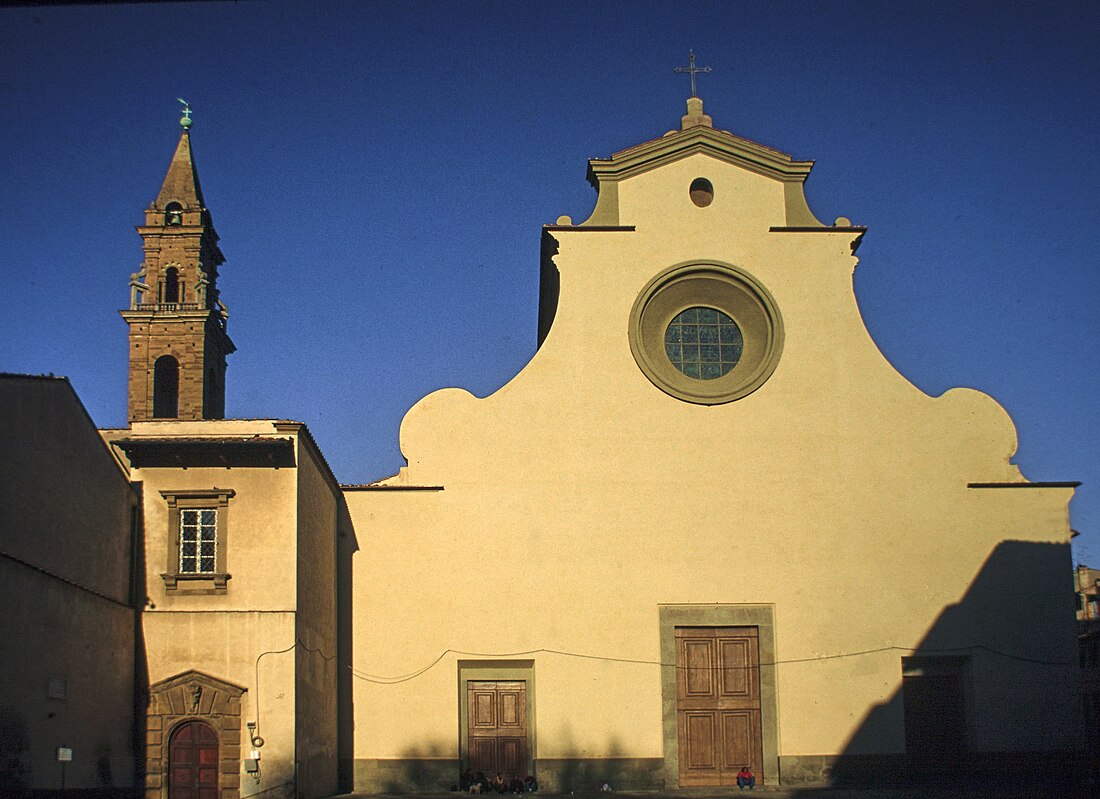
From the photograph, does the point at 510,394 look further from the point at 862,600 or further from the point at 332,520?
the point at 862,600

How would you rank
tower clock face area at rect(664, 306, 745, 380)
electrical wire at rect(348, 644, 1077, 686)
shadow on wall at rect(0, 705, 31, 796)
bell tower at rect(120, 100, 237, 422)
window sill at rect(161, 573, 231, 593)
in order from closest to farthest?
shadow on wall at rect(0, 705, 31, 796), window sill at rect(161, 573, 231, 593), electrical wire at rect(348, 644, 1077, 686), tower clock face area at rect(664, 306, 745, 380), bell tower at rect(120, 100, 237, 422)

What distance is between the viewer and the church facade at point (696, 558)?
23.2 meters

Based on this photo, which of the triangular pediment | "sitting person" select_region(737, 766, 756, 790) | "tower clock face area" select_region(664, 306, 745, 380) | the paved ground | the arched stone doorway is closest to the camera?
the arched stone doorway

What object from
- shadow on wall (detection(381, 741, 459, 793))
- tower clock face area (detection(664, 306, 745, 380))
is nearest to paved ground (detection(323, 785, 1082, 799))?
shadow on wall (detection(381, 741, 459, 793))

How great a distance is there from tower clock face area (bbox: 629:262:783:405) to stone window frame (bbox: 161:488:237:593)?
8311 mm

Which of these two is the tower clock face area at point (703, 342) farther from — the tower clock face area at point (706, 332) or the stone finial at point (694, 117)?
the stone finial at point (694, 117)

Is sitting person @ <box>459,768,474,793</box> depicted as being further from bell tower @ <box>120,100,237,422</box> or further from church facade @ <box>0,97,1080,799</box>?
bell tower @ <box>120,100,237,422</box>

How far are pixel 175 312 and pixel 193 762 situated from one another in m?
18.9

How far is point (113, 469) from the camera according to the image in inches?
764

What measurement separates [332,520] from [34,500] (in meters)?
7.03

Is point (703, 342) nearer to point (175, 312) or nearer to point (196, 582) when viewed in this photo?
point (196, 582)

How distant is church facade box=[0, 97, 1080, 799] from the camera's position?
23.2 meters

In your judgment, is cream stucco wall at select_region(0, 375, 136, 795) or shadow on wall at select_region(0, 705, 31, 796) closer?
shadow on wall at select_region(0, 705, 31, 796)

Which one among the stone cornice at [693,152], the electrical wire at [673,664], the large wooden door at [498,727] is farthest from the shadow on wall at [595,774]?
the stone cornice at [693,152]
